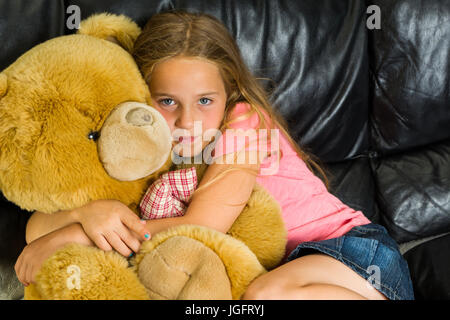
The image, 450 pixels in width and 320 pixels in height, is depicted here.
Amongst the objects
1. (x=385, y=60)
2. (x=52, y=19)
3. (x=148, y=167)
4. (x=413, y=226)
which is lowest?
(x=413, y=226)

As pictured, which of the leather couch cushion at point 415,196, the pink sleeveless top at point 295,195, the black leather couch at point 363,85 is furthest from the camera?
the leather couch cushion at point 415,196

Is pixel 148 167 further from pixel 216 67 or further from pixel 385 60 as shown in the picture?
pixel 385 60

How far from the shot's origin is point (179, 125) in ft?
3.35

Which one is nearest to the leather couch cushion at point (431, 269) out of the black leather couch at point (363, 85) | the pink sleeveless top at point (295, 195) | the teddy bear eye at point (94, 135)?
the black leather couch at point (363, 85)

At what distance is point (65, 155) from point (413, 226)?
98 cm

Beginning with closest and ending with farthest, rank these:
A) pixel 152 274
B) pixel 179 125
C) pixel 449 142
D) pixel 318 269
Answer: pixel 152 274
pixel 318 269
pixel 179 125
pixel 449 142

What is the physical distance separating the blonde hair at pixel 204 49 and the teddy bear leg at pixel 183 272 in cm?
39

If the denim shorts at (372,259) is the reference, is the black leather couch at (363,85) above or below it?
above

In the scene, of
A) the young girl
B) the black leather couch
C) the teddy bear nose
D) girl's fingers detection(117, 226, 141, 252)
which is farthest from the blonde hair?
girl's fingers detection(117, 226, 141, 252)

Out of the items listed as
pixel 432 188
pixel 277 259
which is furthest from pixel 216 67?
pixel 432 188

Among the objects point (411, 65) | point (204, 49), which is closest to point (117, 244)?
point (204, 49)

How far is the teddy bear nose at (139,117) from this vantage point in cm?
77

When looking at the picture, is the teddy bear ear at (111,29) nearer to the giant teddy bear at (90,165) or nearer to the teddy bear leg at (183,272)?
the giant teddy bear at (90,165)

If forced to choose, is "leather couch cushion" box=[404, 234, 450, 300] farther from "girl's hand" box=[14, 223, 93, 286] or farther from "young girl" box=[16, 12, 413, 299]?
"girl's hand" box=[14, 223, 93, 286]
